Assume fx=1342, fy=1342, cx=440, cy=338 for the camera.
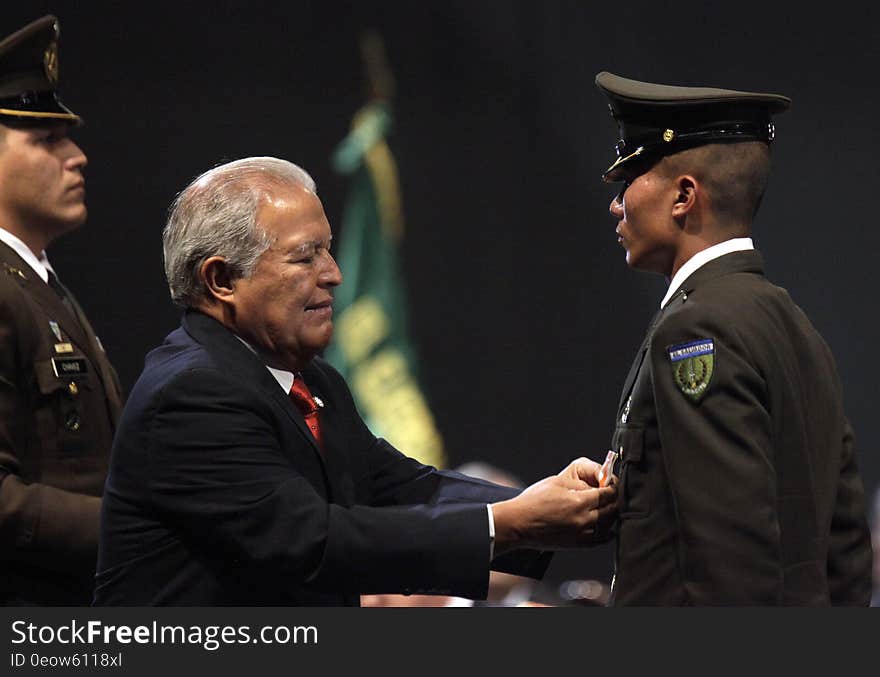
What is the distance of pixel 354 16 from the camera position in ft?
16.0

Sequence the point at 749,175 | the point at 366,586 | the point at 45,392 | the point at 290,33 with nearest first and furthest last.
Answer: the point at 366,586, the point at 749,175, the point at 45,392, the point at 290,33

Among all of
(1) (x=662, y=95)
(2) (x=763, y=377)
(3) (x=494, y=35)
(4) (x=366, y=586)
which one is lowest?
(4) (x=366, y=586)

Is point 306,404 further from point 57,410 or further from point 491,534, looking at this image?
point 57,410

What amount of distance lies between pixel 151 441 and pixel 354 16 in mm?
3080

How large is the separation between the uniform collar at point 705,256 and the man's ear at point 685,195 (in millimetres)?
78

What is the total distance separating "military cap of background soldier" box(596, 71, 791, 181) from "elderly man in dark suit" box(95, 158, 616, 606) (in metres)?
0.58

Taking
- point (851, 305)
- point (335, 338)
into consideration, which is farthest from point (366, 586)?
point (851, 305)

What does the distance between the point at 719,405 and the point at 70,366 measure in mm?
1460

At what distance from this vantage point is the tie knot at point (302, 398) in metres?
2.33

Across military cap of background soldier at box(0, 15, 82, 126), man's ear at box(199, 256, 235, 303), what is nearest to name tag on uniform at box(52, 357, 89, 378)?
military cap of background soldier at box(0, 15, 82, 126)

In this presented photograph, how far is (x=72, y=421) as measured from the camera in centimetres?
285

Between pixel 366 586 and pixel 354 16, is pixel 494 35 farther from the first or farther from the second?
pixel 366 586

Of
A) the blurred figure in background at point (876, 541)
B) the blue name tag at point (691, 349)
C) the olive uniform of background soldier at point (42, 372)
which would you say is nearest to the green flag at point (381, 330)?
the blurred figure in background at point (876, 541)

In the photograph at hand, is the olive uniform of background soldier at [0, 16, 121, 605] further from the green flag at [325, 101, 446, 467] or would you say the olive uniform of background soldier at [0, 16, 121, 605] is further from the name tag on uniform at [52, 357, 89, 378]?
the green flag at [325, 101, 446, 467]
